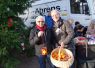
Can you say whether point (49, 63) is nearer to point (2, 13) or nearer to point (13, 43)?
point (13, 43)

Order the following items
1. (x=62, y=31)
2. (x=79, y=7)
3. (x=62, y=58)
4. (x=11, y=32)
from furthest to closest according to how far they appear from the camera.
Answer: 1. (x=79, y=7)
2. (x=11, y=32)
3. (x=62, y=31)
4. (x=62, y=58)

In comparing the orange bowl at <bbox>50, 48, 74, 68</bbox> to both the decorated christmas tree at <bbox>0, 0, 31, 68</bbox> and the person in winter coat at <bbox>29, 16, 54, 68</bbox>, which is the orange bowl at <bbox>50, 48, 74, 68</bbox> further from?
the decorated christmas tree at <bbox>0, 0, 31, 68</bbox>

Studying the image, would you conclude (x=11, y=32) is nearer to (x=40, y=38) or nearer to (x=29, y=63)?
(x=40, y=38)

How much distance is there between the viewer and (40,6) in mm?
13266

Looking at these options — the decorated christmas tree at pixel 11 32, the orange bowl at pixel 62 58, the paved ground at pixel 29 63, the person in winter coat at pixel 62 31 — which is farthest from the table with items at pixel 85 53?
the paved ground at pixel 29 63

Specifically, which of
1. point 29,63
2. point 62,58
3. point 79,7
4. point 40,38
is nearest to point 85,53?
point 62,58

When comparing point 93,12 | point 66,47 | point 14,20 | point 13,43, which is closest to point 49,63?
point 66,47

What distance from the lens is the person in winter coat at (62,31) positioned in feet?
23.9

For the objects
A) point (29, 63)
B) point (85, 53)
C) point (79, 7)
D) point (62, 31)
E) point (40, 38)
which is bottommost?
point (29, 63)

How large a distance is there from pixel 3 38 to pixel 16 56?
925 mm

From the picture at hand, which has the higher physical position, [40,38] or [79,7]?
[79,7]

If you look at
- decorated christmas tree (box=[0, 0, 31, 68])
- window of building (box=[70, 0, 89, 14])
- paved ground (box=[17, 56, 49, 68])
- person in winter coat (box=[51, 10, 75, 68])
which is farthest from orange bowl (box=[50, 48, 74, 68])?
window of building (box=[70, 0, 89, 14])

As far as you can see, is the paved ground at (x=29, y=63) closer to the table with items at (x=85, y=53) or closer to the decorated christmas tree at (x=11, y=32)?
the decorated christmas tree at (x=11, y=32)

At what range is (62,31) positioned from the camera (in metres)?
7.34
